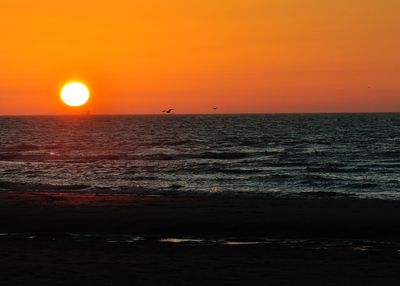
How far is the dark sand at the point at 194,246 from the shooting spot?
11.6 m

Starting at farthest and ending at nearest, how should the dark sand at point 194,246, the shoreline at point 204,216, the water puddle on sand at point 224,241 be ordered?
1. the shoreline at point 204,216
2. the water puddle on sand at point 224,241
3. the dark sand at point 194,246

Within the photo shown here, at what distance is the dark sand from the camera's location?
1157 centimetres

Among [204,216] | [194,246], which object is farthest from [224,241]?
[204,216]

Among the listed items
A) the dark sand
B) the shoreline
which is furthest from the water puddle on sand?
the shoreline

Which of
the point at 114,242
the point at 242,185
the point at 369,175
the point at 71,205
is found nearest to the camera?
Result: the point at 114,242

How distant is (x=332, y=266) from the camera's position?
1259cm

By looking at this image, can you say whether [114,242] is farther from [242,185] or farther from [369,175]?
[369,175]

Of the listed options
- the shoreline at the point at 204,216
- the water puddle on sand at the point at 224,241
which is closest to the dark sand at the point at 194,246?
the shoreline at the point at 204,216

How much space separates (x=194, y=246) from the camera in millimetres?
14914

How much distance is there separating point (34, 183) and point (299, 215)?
1767 cm

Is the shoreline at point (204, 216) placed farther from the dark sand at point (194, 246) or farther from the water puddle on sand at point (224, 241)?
the water puddle on sand at point (224, 241)

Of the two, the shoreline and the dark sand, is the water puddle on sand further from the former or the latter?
the shoreline

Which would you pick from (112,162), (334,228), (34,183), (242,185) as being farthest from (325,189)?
(112,162)

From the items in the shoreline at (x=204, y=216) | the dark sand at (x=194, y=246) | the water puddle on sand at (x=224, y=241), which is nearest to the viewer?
the dark sand at (x=194, y=246)
